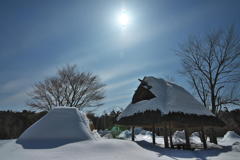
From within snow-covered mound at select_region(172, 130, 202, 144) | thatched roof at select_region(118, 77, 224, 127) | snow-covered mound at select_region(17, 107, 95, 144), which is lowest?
snow-covered mound at select_region(172, 130, 202, 144)

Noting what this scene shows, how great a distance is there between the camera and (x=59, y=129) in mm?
7258

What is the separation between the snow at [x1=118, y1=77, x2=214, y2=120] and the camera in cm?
1103

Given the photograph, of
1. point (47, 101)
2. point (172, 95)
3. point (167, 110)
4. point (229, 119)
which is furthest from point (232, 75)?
point (47, 101)

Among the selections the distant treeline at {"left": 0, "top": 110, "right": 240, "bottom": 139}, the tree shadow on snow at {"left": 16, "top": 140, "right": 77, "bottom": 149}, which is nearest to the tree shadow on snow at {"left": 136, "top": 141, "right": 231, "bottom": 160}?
the tree shadow on snow at {"left": 16, "top": 140, "right": 77, "bottom": 149}

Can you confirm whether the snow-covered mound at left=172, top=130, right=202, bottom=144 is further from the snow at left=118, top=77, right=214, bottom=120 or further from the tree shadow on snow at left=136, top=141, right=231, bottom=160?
the tree shadow on snow at left=136, top=141, right=231, bottom=160

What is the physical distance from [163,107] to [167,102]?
65 cm

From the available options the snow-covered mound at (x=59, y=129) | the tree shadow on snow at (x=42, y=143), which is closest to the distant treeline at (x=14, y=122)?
the snow-covered mound at (x=59, y=129)

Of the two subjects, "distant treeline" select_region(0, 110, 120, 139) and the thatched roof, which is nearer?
the thatched roof

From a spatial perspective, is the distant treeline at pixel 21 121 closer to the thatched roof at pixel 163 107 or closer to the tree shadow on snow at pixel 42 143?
the thatched roof at pixel 163 107

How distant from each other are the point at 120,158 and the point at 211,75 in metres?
16.6

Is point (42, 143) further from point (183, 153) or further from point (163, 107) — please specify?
point (163, 107)

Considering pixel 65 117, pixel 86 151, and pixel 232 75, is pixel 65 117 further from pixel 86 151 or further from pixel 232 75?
pixel 232 75

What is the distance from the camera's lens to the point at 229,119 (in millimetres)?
29719

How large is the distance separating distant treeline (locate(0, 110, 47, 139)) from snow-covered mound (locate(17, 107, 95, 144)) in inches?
796
